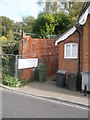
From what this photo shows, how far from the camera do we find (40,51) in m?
15.1

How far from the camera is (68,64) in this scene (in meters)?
12.0

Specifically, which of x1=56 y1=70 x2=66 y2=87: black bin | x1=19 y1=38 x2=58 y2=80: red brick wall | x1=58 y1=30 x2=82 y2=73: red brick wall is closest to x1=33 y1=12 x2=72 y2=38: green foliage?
x1=19 y1=38 x2=58 y2=80: red brick wall

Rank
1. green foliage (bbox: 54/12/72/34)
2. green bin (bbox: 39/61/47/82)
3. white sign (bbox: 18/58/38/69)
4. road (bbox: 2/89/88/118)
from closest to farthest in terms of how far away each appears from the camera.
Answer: road (bbox: 2/89/88/118) < white sign (bbox: 18/58/38/69) < green bin (bbox: 39/61/47/82) < green foliage (bbox: 54/12/72/34)

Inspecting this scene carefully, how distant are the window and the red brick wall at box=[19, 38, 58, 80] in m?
3.07

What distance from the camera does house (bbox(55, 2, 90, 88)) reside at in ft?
34.8

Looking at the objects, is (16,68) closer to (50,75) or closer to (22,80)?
(22,80)

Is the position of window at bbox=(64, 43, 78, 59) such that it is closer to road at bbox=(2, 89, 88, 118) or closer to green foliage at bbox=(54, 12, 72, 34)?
road at bbox=(2, 89, 88, 118)

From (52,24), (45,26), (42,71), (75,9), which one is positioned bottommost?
(42,71)

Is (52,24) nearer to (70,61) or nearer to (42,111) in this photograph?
(70,61)

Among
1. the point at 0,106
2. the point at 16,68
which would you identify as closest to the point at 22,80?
the point at 16,68

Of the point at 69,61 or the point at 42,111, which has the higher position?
the point at 69,61

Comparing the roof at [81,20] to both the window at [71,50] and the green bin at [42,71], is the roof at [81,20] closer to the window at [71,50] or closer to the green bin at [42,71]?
the window at [71,50]

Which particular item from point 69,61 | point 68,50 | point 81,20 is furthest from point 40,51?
point 81,20

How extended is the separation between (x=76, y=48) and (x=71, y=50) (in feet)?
1.20
